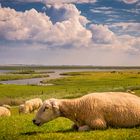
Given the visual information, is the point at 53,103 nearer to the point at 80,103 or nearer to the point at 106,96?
the point at 80,103

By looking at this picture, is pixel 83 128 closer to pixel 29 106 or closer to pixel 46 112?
pixel 46 112

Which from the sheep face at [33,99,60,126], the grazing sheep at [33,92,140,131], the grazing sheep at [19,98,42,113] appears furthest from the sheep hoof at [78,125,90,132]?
the grazing sheep at [19,98,42,113]

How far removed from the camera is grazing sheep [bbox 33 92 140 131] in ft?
42.0

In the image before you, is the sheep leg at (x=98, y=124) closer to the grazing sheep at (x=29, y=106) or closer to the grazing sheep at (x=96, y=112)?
the grazing sheep at (x=96, y=112)

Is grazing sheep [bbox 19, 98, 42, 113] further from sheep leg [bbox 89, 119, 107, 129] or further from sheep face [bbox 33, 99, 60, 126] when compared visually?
sheep leg [bbox 89, 119, 107, 129]

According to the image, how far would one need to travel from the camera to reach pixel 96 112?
42.1ft

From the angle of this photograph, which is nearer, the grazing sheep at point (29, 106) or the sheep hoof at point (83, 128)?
the sheep hoof at point (83, 128)

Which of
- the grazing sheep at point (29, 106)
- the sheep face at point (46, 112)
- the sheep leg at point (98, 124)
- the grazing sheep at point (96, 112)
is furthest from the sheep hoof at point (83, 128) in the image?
the grazing sheep at point (29, 106)

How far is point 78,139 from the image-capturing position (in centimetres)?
1084

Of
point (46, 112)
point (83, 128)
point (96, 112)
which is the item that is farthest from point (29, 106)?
point (83, 128)

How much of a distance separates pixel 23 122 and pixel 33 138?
Result: 4.80 m

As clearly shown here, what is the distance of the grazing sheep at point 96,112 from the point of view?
504 inches

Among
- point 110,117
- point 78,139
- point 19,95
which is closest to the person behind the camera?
point 78,139

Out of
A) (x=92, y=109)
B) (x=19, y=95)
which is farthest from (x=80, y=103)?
(x=19, y=95)
